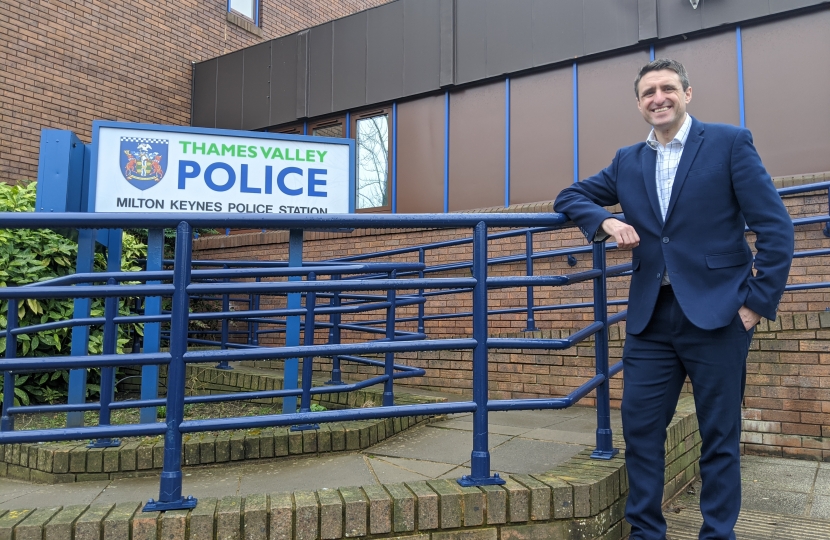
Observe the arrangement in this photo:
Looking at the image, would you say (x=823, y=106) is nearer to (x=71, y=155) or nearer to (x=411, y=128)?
(x=411, y=128)

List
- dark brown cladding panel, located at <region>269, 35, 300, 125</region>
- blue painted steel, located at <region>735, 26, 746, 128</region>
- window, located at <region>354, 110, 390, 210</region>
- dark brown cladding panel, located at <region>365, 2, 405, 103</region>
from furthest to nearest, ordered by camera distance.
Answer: dark brown cladding panel, located at <region>269, 35, 300, 125</region>, window, located at <region>354, 110, 390, 210</region>, dark brown cladding panel, located at <region>365, 2, 405, 103</region>, blue painted steel, located at <region>735, 26, 746, 128</region>

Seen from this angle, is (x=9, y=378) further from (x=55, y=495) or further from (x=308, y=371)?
(x=308, y=371)

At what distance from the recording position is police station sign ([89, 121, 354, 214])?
3918 millimetres

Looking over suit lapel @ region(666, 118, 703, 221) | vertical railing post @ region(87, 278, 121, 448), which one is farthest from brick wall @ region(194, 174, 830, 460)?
vertical railing post @ region(87, 278, 121, 448)

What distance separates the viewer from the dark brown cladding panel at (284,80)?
10031 mm

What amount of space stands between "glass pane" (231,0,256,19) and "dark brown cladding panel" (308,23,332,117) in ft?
8.20

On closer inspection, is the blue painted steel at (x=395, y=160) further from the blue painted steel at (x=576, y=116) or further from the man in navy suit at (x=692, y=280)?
the man in navy suit at (x=692, y=280)

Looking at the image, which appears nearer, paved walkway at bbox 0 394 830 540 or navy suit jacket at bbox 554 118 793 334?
navy suit jacket at bbox 554 118 793 334

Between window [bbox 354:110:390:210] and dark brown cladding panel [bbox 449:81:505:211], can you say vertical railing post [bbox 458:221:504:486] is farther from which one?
window [bbox 354:110:390:210]

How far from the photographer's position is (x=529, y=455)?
A: 9.69 feet

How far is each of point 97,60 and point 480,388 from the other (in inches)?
373

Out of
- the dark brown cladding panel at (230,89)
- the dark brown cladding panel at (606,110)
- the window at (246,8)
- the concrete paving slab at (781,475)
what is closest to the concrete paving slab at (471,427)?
the concrete paving slab at (781,475)

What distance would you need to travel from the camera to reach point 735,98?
6.73 meters

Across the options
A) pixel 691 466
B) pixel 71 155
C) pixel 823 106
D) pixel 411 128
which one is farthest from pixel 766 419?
pixel 411 128
